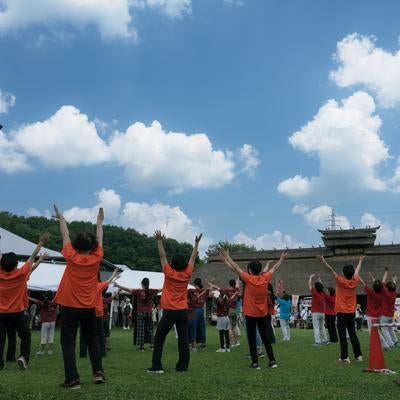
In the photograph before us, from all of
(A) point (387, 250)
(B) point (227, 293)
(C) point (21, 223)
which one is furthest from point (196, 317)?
(C) point (21, 223)

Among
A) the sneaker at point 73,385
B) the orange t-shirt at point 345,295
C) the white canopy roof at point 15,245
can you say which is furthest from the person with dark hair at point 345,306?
the white canopy roof at point 15,245

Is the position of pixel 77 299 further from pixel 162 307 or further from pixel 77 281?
pixel 162 307

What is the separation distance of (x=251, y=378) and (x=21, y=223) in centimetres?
7139

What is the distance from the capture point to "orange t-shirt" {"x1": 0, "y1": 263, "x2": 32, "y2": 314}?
7.98m

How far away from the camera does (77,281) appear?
20.2 ft

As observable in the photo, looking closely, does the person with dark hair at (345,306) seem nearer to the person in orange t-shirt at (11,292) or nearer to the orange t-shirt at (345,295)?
the orange t-shirt at (345,295)

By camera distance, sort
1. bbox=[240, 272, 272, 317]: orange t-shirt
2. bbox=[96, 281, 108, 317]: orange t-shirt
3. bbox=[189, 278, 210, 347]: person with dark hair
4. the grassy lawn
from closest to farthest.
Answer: the grassy lawn
bbox=[240, 272, 272, 317]: orange t-shirt
bbox=[96, 281, 108, 317]: orange t-shirt
bbox=[189, 278, 210, 347]: person with dark hair

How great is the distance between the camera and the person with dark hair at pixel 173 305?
7.79m

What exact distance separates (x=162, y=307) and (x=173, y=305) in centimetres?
24

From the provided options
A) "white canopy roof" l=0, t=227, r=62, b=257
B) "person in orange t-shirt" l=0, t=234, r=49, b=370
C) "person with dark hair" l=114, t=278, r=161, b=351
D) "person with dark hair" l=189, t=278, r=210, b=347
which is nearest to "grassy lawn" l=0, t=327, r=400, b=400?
"person in orange t-shirt" l=0, t=234, r=49, b=370

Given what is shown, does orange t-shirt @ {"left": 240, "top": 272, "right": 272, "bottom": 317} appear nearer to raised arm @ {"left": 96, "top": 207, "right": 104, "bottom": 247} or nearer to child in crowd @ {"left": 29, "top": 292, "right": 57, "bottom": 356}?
raised arm @ {"left": 96, "top": 207, "right": 104, "bottom": 247}

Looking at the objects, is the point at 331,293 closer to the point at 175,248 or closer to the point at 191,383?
the point at 191,383

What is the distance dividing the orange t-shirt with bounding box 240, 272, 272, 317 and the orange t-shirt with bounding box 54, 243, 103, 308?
10.4 ft

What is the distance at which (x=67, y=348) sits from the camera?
6078 millimetres
